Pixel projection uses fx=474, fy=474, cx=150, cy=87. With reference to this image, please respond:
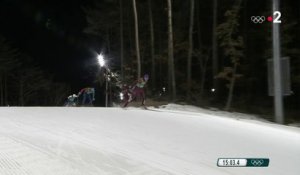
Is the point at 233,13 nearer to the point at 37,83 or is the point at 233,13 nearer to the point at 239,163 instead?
the point at 239,163

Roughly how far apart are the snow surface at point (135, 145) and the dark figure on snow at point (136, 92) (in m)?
5.32

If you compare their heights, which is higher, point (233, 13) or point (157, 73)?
point (233, 13)

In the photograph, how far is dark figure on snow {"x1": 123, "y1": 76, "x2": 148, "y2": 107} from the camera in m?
22.4

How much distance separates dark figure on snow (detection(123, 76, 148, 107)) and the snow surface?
5.32m

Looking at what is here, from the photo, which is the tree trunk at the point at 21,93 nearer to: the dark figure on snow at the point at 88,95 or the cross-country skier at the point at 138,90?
the dark figure on snow at the point at 88,95

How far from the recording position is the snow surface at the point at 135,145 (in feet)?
29.2

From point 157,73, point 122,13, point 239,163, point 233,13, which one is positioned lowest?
point 239,163

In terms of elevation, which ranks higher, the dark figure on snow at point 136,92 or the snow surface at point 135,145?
the dark figure on snow at point 136,92

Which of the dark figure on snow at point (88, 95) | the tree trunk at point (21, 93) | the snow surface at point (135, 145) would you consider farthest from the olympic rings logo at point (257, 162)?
the tree trunk at point (21, 93)

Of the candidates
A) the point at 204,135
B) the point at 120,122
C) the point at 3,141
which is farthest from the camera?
the point at 120,122

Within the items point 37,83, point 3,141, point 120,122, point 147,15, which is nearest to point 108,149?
point 3,141

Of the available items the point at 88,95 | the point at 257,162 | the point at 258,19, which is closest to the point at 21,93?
the point at 88,95

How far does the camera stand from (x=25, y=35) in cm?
9862

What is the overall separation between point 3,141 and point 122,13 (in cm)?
3604
